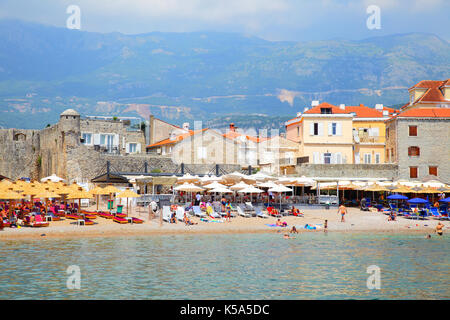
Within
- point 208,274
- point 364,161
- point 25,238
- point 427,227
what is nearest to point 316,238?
point 427,227

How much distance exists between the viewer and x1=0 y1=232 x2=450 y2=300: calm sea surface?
1712cm

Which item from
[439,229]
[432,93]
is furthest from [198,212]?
[432,93]

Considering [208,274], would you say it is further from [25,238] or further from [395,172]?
[395,172]

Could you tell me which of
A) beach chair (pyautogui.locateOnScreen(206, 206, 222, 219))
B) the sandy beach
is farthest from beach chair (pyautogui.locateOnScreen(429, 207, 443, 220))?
beach chair (pyautogui.locateOnScreen(206, 206, 222, 219))

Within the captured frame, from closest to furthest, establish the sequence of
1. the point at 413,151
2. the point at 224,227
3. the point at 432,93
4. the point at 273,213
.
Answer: the point at 224,227, the point at 273,213, the point at 413,151, the point at 432,93

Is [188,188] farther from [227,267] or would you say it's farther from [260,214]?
[227,267]

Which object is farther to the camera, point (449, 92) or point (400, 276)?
point (449, 92)

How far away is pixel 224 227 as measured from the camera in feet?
102

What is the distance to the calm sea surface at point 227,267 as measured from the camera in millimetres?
17125

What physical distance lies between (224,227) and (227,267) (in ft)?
31.9

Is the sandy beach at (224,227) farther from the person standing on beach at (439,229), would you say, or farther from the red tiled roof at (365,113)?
the red tiled roof at (365,113)

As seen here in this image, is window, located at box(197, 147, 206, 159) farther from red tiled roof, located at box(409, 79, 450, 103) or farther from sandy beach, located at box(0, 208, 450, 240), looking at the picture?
sandy beach, located at box(0, 208, 450, 240)
